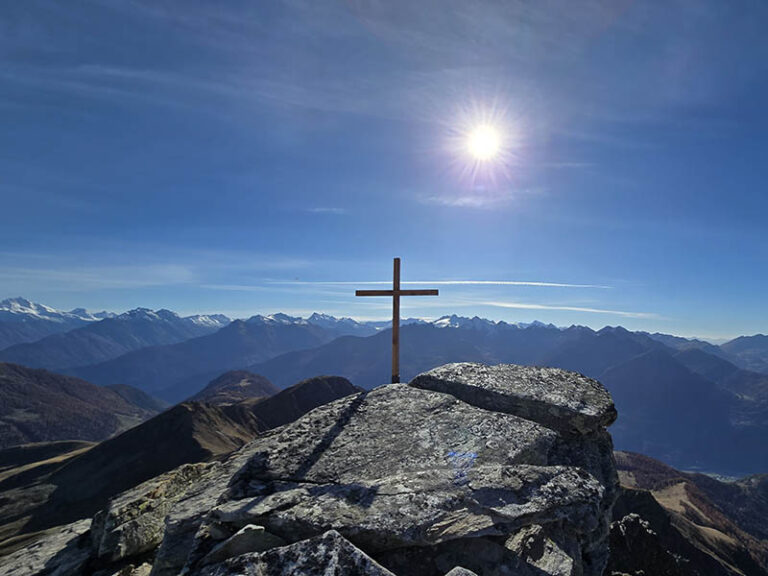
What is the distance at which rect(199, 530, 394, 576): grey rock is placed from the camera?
18.5 ft

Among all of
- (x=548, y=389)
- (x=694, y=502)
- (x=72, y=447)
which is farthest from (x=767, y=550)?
(x=72, y=447)

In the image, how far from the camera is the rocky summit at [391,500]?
23.1 feet

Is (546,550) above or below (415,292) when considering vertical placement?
below

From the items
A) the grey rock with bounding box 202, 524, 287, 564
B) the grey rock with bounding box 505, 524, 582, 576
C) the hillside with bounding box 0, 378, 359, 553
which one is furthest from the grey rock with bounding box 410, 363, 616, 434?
the hillside with bounding box 0, 378, 359, 553

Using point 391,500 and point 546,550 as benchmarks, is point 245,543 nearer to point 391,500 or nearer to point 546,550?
point 391,500

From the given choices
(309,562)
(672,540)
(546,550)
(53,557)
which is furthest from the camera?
(672,540)

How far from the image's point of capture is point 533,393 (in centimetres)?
1286

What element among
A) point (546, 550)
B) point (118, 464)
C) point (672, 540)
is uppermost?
point (546, 550)

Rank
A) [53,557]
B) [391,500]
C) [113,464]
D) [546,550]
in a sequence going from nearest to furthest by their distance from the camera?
[391,500] → [546,550] → [53,557] → [113,464]

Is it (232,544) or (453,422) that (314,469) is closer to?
(232,544)

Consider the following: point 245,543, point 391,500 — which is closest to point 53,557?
point 245,543

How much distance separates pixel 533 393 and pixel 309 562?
9222mm

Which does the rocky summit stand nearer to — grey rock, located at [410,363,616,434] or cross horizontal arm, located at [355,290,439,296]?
grey rock, located at [410,363,616,434]

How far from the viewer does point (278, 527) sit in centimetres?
715
